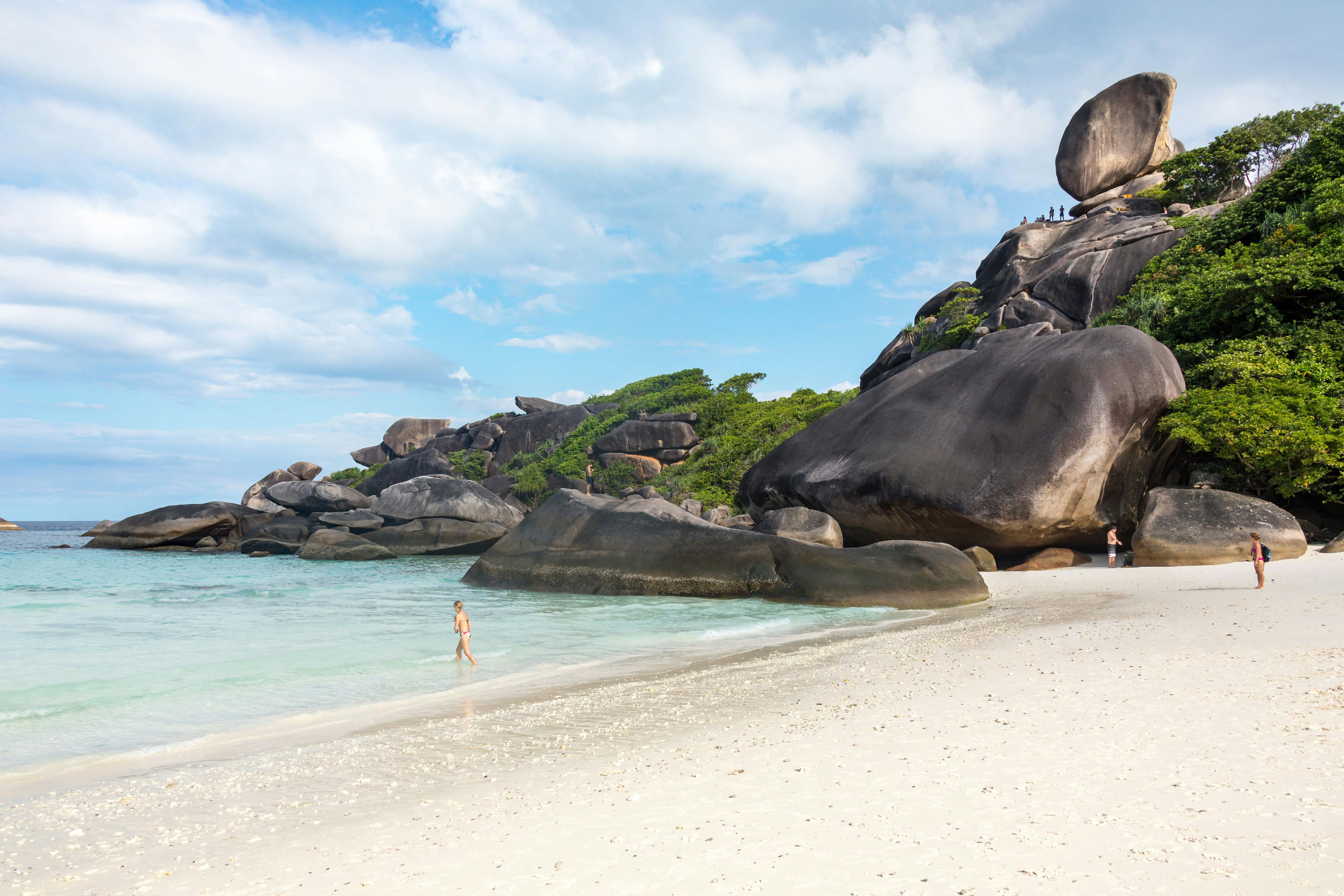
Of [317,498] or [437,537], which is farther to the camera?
[317,498]

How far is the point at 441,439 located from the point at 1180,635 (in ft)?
152

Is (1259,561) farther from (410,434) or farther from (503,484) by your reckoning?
(410,434)

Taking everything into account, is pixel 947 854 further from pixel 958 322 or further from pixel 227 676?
pixel 958 322

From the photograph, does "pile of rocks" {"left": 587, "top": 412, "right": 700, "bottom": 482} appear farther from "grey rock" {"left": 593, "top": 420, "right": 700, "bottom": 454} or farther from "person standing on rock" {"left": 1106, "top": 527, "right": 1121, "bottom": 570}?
"person standing on rock" {"left": 1106, "top": 527, "right": 1121, "bottom": 570}

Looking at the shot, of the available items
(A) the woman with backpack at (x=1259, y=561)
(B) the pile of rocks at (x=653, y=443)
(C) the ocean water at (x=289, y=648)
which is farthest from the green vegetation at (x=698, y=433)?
(A) the woman with backpack at (x=1259, y=561)

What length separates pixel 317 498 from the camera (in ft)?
109

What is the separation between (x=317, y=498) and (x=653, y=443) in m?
15.6

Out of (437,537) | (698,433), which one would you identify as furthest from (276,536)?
(698,433)

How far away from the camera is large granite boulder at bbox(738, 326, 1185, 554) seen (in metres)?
12.9

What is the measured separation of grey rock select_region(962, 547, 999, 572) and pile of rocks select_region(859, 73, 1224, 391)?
8928 millimetres

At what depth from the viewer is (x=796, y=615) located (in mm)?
9836

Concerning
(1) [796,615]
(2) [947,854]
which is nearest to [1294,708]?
(2) [947,854]

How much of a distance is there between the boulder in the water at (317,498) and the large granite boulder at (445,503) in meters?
4.98

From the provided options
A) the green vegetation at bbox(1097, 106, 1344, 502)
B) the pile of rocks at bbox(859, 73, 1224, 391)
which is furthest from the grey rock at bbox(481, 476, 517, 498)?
the green vegetation at bbox(1097, 106, 1344, 502)
